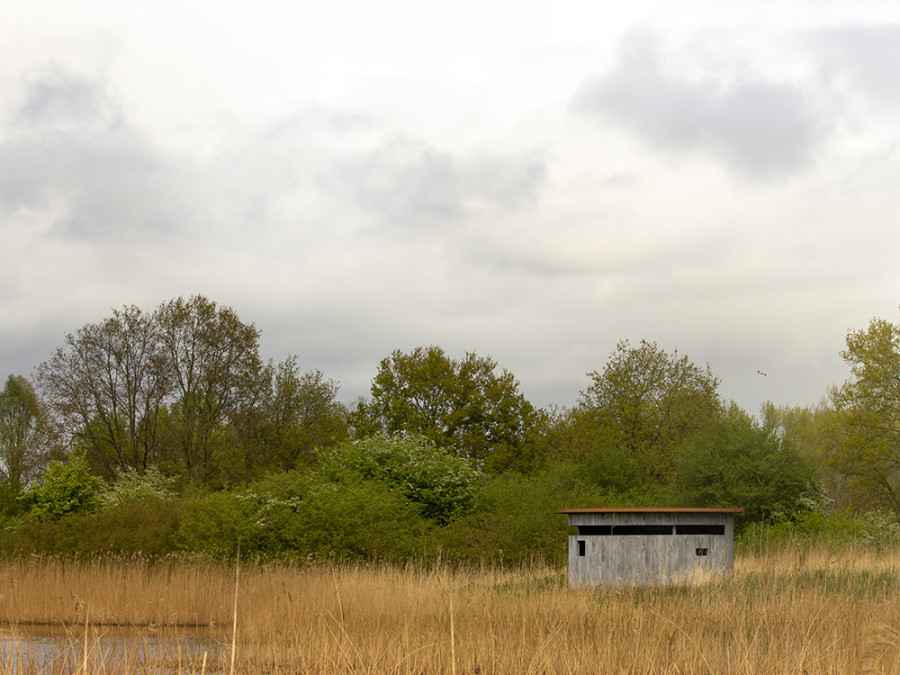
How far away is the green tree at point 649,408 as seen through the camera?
132ft

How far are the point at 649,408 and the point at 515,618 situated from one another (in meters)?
33.9

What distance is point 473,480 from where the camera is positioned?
28.1 m

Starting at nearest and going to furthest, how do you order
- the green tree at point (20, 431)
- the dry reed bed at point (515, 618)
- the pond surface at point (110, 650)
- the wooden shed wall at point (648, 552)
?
1. the pond surface at point (110, 650)
2. the dry reed bed at point (515, 618)
3. the wooden shed wall at point (648, 552)
4. the green tree at point (20, 431)

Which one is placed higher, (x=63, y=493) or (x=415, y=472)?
(x=415, y=472)

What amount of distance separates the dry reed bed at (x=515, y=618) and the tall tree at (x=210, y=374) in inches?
776

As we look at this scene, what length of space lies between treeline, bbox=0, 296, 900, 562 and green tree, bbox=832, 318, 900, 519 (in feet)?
0.29

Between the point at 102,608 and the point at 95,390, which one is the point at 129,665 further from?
the point at 95,390

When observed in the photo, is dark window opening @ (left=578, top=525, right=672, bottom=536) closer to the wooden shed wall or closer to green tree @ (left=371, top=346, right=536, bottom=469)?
the wooden shed wall

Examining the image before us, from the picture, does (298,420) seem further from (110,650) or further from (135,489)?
(110,650)

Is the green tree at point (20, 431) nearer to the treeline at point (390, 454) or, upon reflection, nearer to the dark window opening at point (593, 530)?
the treeline at point (390, 454)

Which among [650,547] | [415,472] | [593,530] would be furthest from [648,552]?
[415,472]

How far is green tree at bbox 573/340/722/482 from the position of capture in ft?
132

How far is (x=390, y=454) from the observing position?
27844 mm

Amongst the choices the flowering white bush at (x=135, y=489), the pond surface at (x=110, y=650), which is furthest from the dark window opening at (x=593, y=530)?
the flowering white bush at (x=135, y=489)
